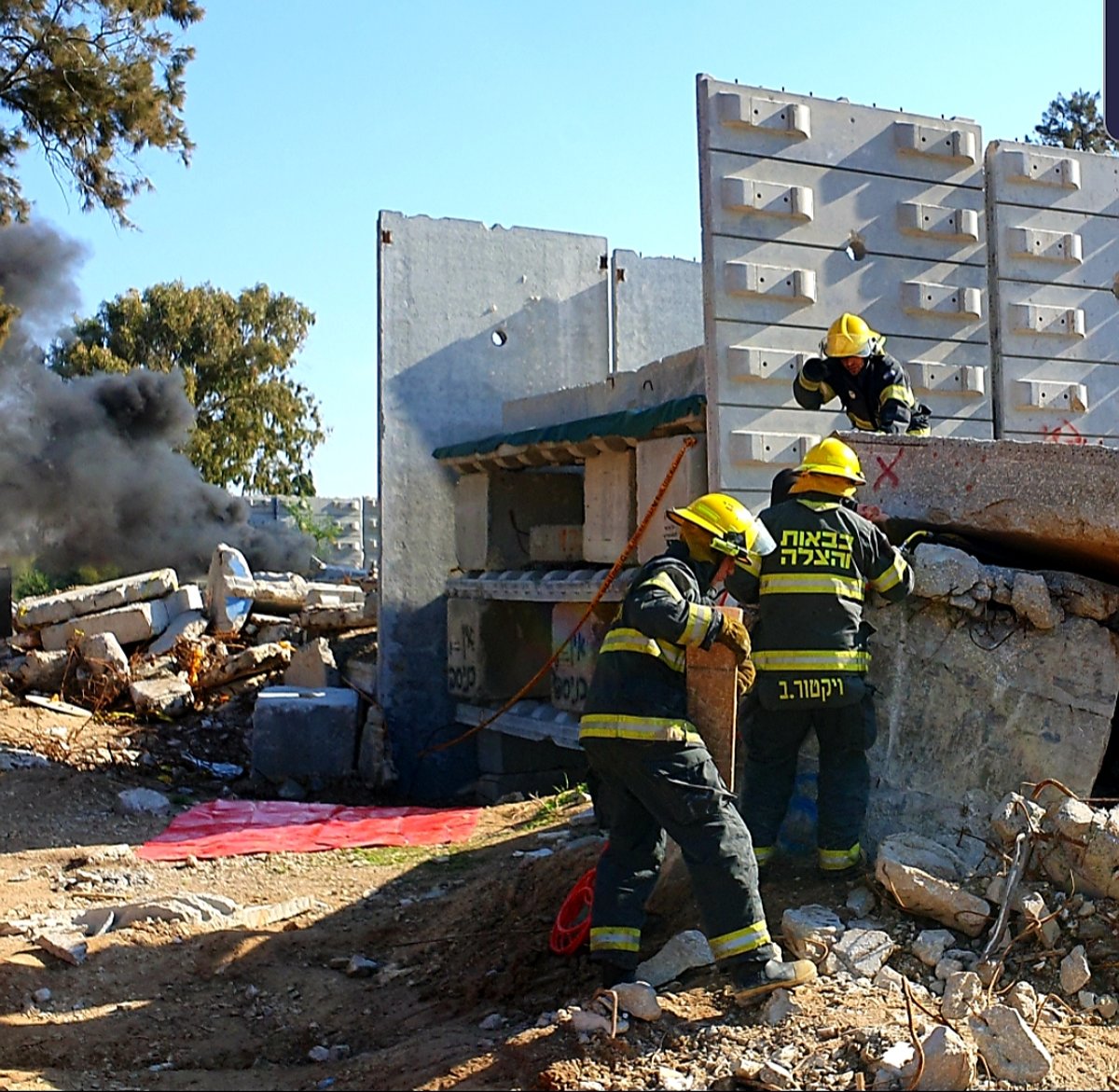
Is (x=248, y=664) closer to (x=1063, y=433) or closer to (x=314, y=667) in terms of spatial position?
(x=314, y=667)

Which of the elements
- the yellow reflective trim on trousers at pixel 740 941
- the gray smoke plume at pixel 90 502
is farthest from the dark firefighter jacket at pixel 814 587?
the gray smoke plume at pixel 90 502

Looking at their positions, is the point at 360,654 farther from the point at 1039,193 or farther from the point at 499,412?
the point at 1039,193

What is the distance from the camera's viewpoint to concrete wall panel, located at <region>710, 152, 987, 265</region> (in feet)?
27.5

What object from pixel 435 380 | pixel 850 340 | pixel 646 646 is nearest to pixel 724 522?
pixel 646 646

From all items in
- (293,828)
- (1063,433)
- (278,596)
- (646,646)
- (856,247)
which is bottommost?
(293,828)

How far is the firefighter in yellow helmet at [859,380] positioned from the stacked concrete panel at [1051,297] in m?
2.32

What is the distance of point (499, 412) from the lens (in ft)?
39.3

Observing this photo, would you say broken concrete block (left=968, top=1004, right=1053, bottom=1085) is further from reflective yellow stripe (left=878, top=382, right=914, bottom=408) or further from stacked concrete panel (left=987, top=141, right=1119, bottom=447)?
stacked concrete panel (left=987, top=141, right=1119, bottom=447)

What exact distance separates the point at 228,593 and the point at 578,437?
524cm

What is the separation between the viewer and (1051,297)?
9.52m

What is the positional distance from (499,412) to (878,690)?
6.86 metres

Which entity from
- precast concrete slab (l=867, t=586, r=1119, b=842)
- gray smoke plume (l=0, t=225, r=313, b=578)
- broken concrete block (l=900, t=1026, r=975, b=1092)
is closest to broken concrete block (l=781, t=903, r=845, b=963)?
broken concrete block (l=900, t=1026, r=975, b=1092)

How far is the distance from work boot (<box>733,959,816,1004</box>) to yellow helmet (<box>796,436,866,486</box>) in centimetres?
197

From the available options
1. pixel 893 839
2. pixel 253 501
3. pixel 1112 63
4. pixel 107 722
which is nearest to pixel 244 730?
pixel 107 722
